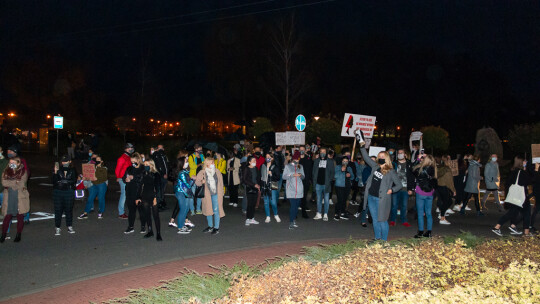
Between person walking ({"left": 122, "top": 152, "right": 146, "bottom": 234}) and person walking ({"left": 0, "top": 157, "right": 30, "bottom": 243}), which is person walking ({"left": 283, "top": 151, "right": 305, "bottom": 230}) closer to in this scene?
person walking ({"left": 122, "top": 152, "right": 146, "bottom": 234})

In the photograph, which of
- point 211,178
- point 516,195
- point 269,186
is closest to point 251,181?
point 269,186

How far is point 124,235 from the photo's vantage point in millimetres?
9703

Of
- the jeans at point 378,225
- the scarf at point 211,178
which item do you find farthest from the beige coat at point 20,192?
the jeans at point 378,225

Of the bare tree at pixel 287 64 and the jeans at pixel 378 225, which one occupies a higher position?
the bare tree at pixel 287 64

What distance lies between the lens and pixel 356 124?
15664 mm

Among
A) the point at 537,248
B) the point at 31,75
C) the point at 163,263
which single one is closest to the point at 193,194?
the point at 163,263

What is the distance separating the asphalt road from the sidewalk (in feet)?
0.67

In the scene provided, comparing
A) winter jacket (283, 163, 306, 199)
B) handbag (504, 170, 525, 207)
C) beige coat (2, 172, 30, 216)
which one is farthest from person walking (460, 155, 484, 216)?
beige coat (2, 172, 30, 216)

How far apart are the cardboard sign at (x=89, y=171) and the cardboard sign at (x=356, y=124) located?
324 inches

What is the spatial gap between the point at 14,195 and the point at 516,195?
10968mm

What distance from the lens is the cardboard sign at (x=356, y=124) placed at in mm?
15421

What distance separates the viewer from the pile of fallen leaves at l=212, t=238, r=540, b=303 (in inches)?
151

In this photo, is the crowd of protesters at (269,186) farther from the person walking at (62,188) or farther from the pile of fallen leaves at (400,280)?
the pile of fallen leaves at (400,280)

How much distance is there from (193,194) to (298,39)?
72.7ft
